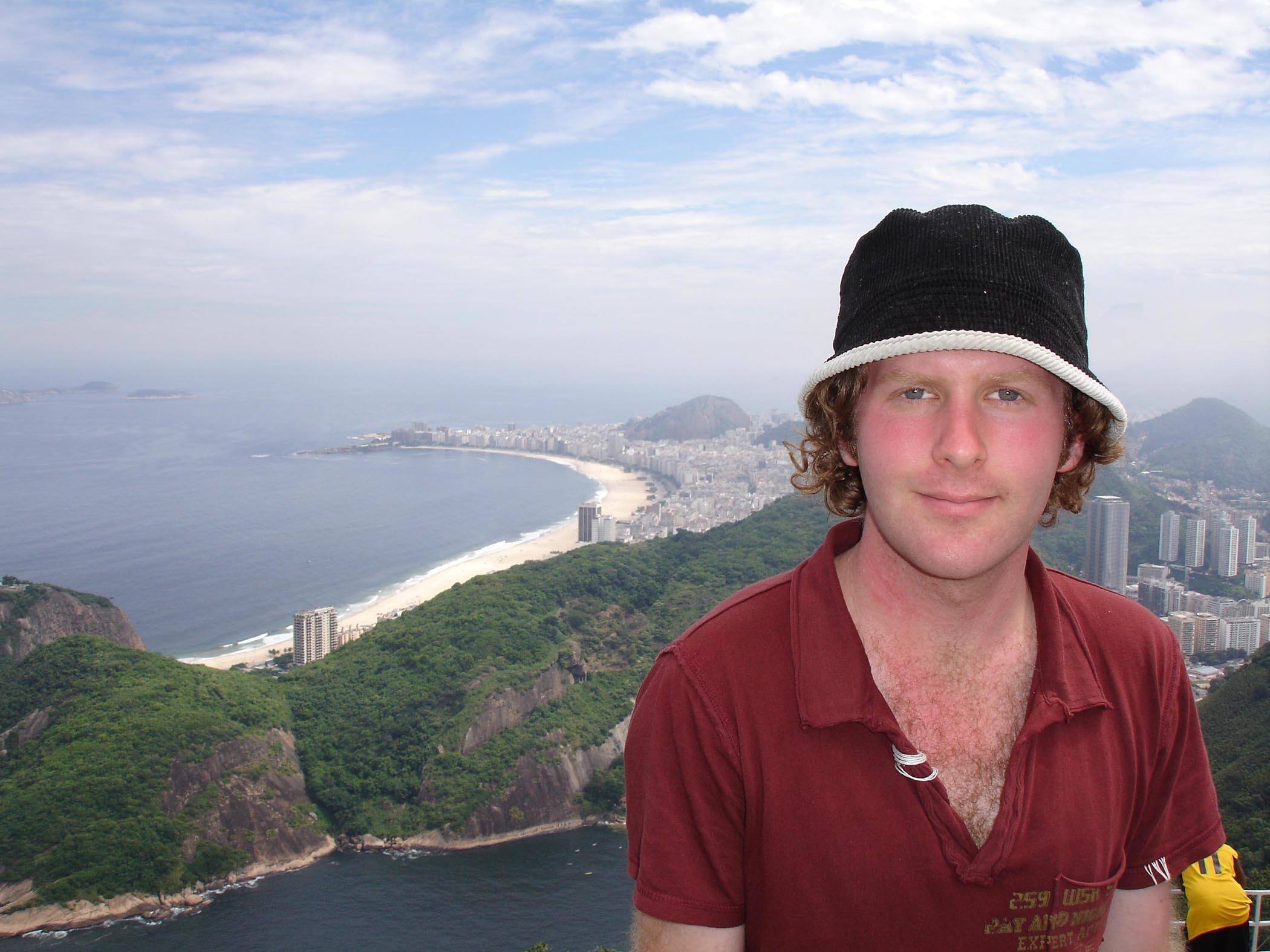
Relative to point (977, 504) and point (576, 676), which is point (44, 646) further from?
point (977, 504)

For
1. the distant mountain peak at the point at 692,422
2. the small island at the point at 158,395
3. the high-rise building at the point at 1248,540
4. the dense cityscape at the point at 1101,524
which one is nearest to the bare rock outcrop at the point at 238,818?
the dense cityscape at the point at 1101,524

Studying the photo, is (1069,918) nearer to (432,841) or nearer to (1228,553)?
(432,841)

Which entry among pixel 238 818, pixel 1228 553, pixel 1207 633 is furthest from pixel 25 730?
pixel 1228 553

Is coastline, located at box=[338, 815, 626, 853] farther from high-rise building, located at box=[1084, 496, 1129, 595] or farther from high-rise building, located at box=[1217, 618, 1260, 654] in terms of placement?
high-rise building, located at box=[1084, 496, 1129, 595]

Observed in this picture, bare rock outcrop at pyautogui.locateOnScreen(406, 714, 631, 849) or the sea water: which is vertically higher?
the sea water

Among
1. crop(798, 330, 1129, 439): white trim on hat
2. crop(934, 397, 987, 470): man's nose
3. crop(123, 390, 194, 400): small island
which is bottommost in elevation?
crop(934, 397, 987, 470): man's nose

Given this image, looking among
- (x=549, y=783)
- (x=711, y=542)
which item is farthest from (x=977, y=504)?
(x=711, y=542)

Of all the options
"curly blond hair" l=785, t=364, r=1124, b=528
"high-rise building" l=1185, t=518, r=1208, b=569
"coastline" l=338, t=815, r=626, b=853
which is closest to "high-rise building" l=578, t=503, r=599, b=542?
"coastline" l=338, t=815, r=626, b=853
